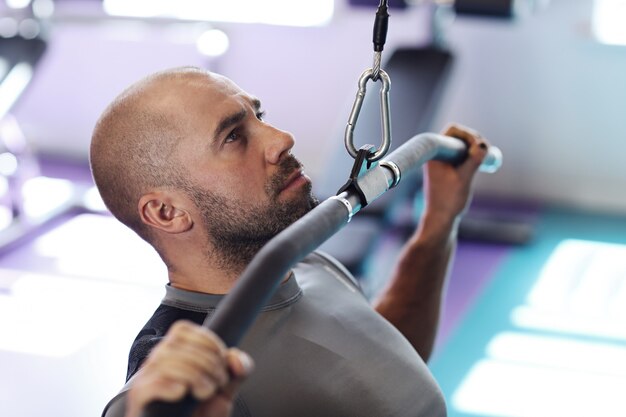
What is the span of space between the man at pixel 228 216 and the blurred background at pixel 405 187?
4.54 ft

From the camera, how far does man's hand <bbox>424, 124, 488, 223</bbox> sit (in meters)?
2.02

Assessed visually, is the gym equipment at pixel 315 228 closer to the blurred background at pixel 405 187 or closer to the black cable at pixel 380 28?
the black cable at pixel 380 28

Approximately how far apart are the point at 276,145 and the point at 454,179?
A: 1.79 feet

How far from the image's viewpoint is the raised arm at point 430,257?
6.56ft

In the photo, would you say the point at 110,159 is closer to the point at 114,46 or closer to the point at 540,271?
the point at 540,271

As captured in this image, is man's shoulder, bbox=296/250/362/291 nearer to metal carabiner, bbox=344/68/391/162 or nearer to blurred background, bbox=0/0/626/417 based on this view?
metal carabiner, bbox=344/68/391/162

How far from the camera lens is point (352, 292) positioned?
1800 millimetres

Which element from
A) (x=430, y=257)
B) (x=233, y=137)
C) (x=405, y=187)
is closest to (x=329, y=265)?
(x=430, y=257)

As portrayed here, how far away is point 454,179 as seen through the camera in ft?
6.63

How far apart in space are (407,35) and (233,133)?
133 inches

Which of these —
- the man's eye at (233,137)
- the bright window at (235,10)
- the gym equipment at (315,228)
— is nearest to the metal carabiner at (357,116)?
the gym equipment at (315,228)

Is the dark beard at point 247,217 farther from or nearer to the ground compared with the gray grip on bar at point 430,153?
nearer to the ground

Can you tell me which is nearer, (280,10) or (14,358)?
(14,358)

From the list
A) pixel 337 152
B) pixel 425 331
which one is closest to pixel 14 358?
pixel 337 152
